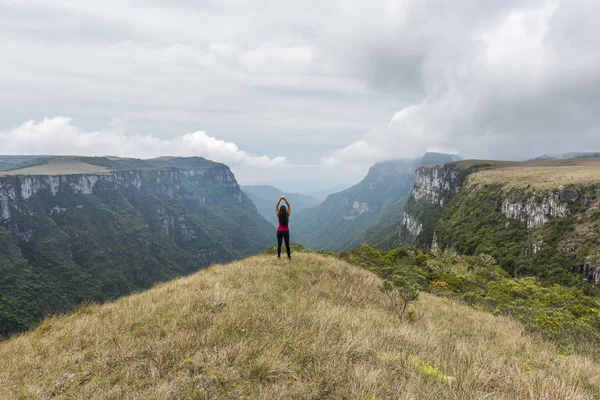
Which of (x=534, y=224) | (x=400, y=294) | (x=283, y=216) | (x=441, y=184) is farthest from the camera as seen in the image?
(x=441, y=184)

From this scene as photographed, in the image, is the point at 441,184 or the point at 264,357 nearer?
the point at 264,357

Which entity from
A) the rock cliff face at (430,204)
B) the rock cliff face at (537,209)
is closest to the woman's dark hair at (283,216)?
the rock cliff face at (537,209)

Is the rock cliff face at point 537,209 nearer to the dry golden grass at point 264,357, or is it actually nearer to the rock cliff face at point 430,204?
the rock cliff face at point 430,204

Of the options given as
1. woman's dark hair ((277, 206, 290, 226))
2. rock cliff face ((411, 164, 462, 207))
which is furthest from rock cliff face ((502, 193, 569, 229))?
woman's dark hair ((277, 206, 290, 226))

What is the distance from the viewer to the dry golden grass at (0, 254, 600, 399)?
3779 millimetres

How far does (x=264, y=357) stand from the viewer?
4.35 m

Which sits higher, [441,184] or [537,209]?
[441,184]

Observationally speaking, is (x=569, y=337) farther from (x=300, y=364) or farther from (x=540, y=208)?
(x=540, y=208)

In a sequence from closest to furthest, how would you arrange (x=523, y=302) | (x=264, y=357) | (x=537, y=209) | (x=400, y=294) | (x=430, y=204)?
(x=264, y=357) → (x=400, y=294) → (x=523, y=302) → (x=537, y=209) → (x=430, y=204)

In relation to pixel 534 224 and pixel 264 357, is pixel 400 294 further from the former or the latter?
pixel 534 224

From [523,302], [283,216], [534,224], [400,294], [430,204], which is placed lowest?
[430,204]

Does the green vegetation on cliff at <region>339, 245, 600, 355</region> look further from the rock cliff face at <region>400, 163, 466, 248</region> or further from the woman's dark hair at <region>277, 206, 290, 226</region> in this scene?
the rock cliff face at <region>400, 163, 466, 248</region>

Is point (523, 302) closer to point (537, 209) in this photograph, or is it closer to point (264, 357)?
point (264, 357)

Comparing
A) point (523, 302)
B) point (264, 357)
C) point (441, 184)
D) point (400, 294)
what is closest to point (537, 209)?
point (523, 302)
